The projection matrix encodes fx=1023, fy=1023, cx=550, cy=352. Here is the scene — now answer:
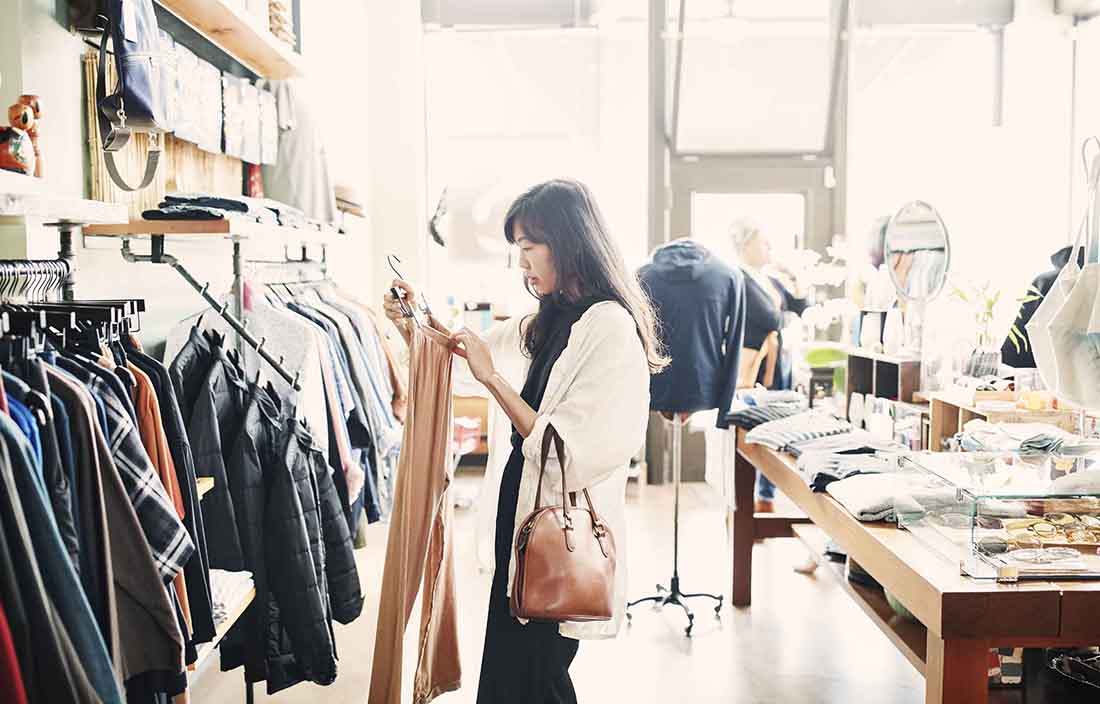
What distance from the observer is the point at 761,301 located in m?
5.01

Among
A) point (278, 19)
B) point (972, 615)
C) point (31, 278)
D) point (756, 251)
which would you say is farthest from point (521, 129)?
point (972, 615)

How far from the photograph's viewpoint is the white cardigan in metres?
2.25

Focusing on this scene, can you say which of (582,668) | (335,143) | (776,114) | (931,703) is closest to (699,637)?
(582,668)

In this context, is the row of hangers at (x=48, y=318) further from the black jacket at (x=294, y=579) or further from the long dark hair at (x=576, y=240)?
the long dark hair at (x=576, y=240)

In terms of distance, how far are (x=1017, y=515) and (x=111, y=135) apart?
225cm

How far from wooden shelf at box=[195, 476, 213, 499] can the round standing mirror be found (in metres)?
2.95

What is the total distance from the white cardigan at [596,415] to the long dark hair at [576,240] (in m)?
0.07

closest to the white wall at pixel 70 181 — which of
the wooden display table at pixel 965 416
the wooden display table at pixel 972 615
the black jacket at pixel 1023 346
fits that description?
the wooden display table at pixel 972 615

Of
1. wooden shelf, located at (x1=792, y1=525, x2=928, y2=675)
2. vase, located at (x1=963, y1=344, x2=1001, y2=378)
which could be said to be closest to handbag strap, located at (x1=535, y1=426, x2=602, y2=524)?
wooden shelf, located at (x1=792, y1=525, x2=928, y2=675)

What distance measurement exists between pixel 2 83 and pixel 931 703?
96.8 inches

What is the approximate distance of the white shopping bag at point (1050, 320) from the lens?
238cm

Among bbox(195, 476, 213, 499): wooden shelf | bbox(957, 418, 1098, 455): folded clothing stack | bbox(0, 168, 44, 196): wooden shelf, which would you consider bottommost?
bbox(195, 476, 213, 499): wooden shelf

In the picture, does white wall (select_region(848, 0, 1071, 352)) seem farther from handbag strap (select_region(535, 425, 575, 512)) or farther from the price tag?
the price tag

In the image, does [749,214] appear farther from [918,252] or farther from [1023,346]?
[1023,346]
